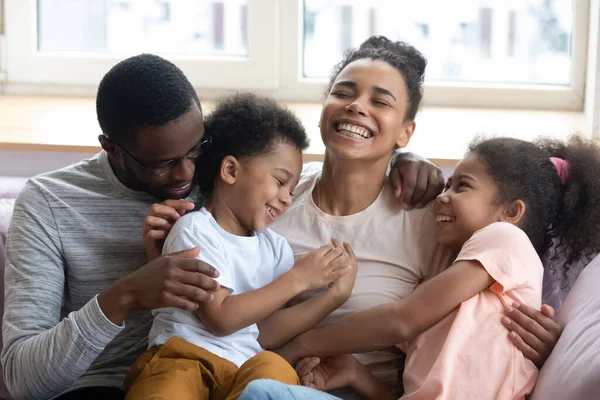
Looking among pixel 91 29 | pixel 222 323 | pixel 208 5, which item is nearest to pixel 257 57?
pixel 208 5

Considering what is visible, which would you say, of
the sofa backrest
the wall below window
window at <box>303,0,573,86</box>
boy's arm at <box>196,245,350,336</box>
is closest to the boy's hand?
boy's arm at <box>196,245,350,336</box>

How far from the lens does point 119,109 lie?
6.11 feet

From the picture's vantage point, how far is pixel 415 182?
82.3 inches

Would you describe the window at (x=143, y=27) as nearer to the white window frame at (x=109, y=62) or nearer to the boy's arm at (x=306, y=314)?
the white window frame at (x=109, y=62)

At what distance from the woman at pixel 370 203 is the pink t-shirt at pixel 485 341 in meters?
0.18

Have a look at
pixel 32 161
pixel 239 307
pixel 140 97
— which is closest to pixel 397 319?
pixel 239 307

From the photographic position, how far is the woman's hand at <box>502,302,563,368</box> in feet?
6.03

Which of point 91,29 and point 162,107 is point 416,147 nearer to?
point 162,107

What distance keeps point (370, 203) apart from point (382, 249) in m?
0.11

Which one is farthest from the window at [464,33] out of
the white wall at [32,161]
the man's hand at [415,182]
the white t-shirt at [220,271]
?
the white t-shirt at [220,271]

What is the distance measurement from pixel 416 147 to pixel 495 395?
984mm

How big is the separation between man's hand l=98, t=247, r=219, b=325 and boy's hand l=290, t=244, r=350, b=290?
217 millimetres

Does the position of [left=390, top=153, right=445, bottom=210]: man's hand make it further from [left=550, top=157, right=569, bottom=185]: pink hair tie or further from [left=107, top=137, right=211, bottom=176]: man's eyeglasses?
[left=107, top=137, right=211, bottom=176]: man's eyeglasses

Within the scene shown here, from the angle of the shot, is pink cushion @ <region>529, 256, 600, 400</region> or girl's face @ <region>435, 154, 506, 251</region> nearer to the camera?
pink cushion @ <region>529, 256, 600, 400</region>
